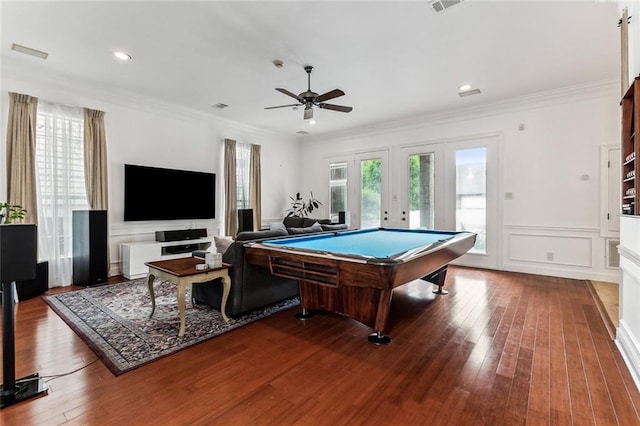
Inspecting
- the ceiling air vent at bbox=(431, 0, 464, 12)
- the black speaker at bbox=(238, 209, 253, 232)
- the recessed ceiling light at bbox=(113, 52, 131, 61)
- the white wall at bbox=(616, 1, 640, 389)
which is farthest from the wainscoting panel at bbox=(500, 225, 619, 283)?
the recessed ceiling light at bbox=(113, 52, 131, 61)

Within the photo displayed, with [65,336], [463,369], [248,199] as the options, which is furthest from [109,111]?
[463,369]

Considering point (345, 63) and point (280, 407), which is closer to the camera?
point (280, 407)

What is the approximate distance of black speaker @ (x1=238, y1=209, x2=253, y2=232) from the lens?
20.0ft

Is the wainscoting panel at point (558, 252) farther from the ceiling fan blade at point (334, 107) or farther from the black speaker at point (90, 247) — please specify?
the black speaker at point (90, 247)

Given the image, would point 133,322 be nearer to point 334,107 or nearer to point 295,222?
point 334,107

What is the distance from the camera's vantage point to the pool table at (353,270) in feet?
6.66

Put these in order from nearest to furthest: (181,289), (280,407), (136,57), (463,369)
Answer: (280,407) < (463,369) < (181,289) < (136,57)

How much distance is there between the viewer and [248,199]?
6.61 metres

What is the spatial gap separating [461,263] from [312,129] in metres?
4.46

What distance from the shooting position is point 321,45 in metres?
3.26

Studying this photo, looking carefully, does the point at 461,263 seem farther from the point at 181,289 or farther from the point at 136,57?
the point at 136,57

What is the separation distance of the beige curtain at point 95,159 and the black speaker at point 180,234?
0.91m

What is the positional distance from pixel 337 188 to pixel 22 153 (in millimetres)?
5594

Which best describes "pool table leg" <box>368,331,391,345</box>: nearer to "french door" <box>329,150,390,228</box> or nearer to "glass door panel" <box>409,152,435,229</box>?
"glass door panel" <box>409,152,435,229</box>
